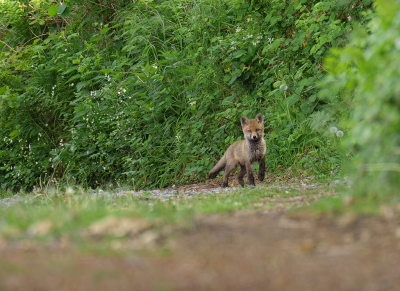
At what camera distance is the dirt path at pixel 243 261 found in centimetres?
213

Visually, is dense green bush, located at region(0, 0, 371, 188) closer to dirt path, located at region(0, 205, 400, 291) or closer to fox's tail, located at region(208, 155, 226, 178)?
fox's tail, located at region(208, 155, 226, 178)

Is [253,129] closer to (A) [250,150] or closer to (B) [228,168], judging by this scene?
(A) [250,150]

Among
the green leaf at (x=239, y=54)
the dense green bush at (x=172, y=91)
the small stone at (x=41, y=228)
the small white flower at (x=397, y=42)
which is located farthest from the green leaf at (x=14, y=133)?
the small white flower at (x=397, y=42)

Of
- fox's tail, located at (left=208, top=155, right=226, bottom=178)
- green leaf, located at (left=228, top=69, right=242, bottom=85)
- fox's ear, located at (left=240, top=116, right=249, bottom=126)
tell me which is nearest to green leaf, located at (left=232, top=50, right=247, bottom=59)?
green leaf, located at (left=228, top=69, right=242, bottom=85)

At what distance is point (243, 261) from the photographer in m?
2.41

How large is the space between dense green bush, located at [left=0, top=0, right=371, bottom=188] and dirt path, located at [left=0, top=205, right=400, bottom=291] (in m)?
4.32

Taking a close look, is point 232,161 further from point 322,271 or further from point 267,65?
point 322,271

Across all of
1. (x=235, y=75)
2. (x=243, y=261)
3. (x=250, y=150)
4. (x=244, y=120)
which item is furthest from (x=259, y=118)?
(x=243, y=261)

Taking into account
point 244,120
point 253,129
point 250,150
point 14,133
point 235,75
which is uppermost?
point 235,75

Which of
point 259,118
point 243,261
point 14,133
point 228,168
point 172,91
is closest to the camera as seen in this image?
point 243,261

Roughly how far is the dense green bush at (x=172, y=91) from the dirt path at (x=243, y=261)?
4319mm

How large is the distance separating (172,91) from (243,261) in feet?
25.1

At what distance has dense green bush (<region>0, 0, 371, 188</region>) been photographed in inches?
322

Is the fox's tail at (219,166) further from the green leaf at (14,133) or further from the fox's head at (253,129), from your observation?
the green leaf at (14,133)
